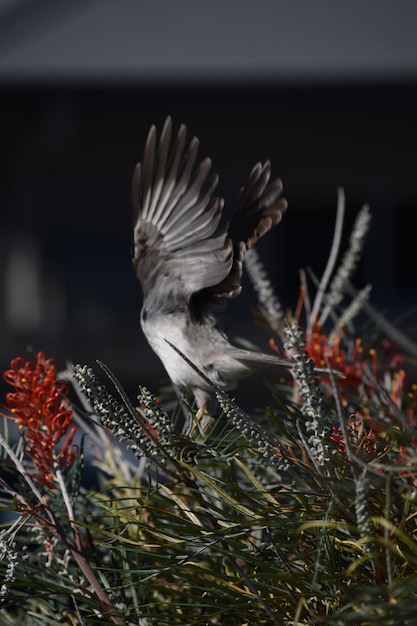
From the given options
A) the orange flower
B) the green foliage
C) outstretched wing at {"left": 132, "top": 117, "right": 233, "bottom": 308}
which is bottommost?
the green foliage

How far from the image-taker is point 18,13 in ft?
25.0

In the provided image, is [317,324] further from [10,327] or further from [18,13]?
[18,13]

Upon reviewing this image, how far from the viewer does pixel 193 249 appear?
5.00 feet

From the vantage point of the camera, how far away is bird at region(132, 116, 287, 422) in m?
1.40

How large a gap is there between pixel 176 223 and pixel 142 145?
5.59m

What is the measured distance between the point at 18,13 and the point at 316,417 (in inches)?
285

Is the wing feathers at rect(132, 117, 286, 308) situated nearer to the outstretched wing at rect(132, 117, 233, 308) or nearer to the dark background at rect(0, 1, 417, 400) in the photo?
the outstretched wing at rect(132, 117, 233, 308)

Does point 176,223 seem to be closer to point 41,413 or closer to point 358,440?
point 41,413

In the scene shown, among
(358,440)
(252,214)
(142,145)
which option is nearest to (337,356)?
(252,214)

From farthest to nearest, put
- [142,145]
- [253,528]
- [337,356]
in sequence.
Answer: [142,145], [337,356], [253,528]

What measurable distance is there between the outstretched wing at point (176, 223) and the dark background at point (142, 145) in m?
4.71

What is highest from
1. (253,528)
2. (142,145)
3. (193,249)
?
(142,145)

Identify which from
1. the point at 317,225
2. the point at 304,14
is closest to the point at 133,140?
the point at 317,225

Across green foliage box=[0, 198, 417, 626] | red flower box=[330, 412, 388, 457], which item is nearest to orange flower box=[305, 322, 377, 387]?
green foliage box=[0, 198, 417, 626]
